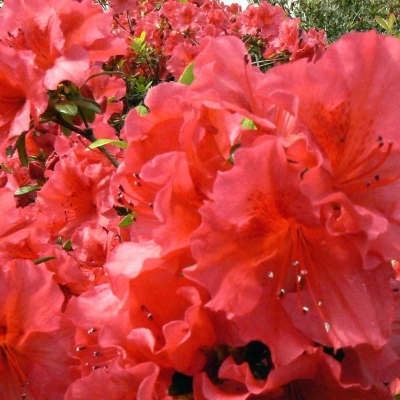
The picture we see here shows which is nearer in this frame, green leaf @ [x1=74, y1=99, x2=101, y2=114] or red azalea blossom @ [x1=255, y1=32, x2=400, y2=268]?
red azalea blossom @ [x1=255, y1=32, x2=400, y2=268]

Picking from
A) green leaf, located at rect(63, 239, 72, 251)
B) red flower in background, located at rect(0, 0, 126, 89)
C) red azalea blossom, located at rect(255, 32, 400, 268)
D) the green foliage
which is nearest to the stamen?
red azalea blossom, located at rect(255, 32, 400, 268)

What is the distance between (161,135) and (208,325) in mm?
226

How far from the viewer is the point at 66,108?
1134 mm

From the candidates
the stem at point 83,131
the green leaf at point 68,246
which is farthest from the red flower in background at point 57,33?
the green leaf at point 68,246

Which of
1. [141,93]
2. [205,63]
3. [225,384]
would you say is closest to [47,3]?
[205,63]

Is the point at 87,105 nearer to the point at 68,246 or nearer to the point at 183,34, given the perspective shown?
the point at 68,246

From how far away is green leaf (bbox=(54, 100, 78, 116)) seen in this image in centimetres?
113

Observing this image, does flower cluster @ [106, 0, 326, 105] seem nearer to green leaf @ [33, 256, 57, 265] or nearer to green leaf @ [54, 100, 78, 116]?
green leaf @ [54, 100, 78, 116]

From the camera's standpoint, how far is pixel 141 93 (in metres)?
3.13

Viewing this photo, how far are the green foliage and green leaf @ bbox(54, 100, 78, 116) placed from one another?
428 cm

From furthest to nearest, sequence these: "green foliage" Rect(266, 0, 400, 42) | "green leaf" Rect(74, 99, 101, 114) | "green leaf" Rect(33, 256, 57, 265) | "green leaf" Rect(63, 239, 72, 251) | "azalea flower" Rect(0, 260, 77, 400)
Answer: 1. "green foliage" Rect(266, 0, 400, 42)
2. "green leaf" Rect(63, 239, 72, 251)
3. "green leaf" Rect(74, 99, 101, 114)
4. "green leaf" Rect(33, 256, 57, 265)
5. "azalea flower" Rect(0, 260, 77, 400)

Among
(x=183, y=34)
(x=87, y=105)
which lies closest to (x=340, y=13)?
(x=183, y=34)

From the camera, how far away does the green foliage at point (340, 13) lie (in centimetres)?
519

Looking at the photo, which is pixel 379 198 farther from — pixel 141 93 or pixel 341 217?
pixel 141 93
